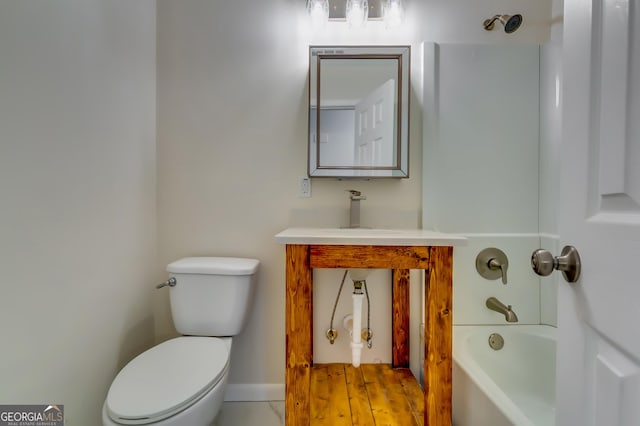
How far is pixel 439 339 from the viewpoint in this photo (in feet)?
3.79

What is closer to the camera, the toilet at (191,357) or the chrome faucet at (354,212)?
the toilet at (191,357)

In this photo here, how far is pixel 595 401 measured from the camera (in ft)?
1.68

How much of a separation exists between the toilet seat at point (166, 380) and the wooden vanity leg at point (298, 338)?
28 centimetres

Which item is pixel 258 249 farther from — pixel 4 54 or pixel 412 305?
pixel 4 54

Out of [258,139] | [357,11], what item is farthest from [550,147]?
[258,139]

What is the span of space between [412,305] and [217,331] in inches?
40.2

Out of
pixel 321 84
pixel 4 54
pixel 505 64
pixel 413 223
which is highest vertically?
pixel 505 64

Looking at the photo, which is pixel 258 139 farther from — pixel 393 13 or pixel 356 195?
pixel 393 13

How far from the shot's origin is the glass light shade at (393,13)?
1579 mm

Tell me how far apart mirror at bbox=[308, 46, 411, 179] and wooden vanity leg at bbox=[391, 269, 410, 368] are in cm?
55

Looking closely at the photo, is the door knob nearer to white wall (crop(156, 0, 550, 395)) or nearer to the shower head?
white wall (crop(156, 0, 550, 395))

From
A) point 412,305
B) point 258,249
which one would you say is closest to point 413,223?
point 412,305

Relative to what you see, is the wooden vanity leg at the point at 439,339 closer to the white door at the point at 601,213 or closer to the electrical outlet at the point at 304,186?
the white door at the point at 601,213

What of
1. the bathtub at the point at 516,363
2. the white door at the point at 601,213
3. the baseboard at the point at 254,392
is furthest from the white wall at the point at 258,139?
the white door at the point at 601,213
